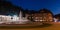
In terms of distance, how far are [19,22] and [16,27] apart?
0.08 m

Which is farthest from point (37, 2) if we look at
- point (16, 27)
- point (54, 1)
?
point (16, 27)

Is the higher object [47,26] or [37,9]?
[37,9]

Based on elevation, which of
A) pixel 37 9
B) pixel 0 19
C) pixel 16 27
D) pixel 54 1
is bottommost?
pixel 16 27

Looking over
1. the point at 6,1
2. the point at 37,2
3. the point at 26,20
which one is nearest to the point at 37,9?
the point at 37,2

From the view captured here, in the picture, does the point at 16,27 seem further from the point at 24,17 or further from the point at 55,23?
the point at 55,23

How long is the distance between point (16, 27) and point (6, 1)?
1.19 feet

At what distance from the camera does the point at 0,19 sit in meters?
1.56

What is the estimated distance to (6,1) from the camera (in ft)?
5.34

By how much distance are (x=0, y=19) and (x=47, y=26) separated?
59 cm

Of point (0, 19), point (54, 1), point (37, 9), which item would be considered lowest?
point (0, 19)

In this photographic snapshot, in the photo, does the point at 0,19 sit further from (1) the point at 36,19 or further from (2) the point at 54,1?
(2) the point at 54,1

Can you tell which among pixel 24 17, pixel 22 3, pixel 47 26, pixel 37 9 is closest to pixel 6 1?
pixel 22 3

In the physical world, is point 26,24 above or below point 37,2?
below

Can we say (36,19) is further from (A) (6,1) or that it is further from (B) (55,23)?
(A) (6,1)
